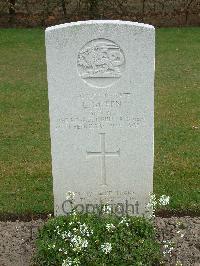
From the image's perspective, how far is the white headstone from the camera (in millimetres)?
5164

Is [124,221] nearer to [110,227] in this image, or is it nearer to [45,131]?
[110,227]

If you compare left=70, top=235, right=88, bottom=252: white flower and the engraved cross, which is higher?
the engraved cross

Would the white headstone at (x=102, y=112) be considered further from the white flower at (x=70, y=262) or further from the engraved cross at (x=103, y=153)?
the white flower at (x=70, y=262)

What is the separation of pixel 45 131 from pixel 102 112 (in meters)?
4.17

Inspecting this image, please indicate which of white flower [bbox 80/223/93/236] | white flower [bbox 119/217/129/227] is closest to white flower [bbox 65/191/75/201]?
white flower [bbox 80/223/93/236]

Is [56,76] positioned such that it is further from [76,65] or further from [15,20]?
[15,20]

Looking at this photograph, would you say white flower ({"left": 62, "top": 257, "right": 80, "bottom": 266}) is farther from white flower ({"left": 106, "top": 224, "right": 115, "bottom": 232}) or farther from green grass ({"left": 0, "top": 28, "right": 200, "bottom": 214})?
green grass ({"left": 0, "top": 28, "right": 200, "bottom": 214})

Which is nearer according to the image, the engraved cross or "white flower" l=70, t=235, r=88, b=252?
"white flower" l=70, t=235, r=88, b=252

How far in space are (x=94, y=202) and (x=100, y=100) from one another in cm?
103

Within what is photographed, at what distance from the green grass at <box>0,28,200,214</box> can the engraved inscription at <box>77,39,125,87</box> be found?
184 cm

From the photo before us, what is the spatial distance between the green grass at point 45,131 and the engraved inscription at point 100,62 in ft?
6.04

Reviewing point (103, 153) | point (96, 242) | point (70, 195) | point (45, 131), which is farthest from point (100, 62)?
point (45, 131)

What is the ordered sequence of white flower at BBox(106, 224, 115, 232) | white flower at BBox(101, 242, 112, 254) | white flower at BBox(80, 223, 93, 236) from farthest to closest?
white flower at BBox(106, 224, 115, 232), white flower at BBox(80, 223, 93, 236), white flower at BBox(101, 242, 112, 254)

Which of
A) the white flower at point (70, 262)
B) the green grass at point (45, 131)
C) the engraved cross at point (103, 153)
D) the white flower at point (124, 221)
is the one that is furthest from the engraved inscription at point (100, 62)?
the green grass at point (45, 131)
